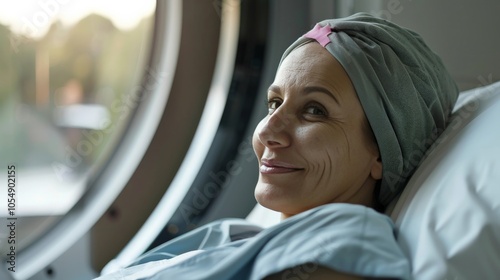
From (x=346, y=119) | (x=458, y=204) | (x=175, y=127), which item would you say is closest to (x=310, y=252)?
(x=458, y=204)

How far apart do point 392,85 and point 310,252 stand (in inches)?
17.2

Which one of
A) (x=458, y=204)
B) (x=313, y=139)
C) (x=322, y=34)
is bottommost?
(x=458, y=204)

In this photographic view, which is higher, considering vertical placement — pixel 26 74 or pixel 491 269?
pixel 26 74

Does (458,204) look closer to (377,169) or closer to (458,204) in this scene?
(458,204)

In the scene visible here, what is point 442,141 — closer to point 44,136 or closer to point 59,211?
point 59,211

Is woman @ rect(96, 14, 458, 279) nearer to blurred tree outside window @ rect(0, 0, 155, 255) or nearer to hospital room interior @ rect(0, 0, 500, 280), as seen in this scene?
hospital room interior @ rect(0, 0, 500, 280)

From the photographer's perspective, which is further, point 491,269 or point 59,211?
point 59,211

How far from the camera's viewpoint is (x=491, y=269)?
983 mm

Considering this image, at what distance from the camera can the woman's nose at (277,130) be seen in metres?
1.27

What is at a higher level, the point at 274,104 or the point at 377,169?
the point at 274,104

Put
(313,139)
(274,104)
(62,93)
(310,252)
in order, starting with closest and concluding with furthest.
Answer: (310,252), (313,139), (274,104), (62,93)

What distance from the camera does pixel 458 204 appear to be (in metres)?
1.05

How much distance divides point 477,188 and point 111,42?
2.18 metres

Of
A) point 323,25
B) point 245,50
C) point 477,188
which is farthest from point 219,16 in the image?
point 477,188
